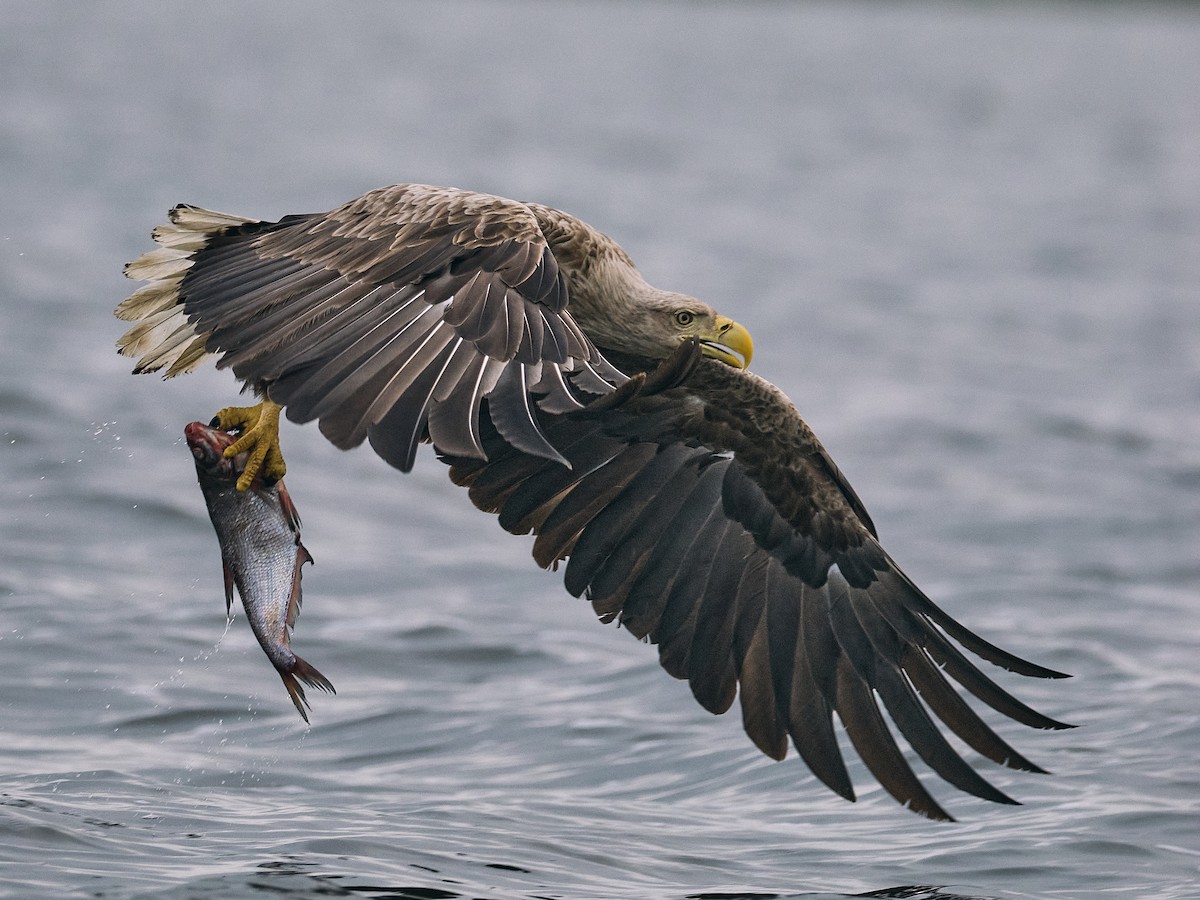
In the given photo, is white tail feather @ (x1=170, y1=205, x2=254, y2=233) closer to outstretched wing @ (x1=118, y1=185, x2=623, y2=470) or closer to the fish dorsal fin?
outstretched wing @ (x1=118, y1=185, x2=623, y2=470)

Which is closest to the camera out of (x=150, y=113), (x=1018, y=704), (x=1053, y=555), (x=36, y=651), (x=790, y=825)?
(x=1018, y=704)

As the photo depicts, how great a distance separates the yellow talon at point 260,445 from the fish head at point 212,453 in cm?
2

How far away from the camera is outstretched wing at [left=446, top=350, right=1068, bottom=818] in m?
5.06

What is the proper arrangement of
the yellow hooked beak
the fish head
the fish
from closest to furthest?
the fish, the fish head, the yellow hooked beak

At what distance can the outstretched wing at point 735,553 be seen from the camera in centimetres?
506

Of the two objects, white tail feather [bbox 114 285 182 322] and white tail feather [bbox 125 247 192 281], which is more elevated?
white tail feather [bbox 125 247 192 281]

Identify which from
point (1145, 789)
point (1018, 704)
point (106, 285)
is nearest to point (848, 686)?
point (1018, 704)

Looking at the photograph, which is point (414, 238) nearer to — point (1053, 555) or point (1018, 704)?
point (1018, 704)

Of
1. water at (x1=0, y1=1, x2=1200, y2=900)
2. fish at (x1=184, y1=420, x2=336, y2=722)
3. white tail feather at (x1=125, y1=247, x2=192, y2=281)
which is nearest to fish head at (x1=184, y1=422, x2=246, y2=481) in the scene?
fish at (x1=184, y1=420, x2=336, y2=722)

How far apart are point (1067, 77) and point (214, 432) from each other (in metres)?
48.9

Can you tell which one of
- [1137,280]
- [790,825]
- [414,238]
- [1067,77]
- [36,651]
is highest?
[1067,77]

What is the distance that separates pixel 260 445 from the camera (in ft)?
16.3

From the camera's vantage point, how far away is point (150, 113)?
81.6 feet

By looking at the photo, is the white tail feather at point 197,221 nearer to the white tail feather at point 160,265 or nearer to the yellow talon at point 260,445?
the white tail feather at point 160,265
